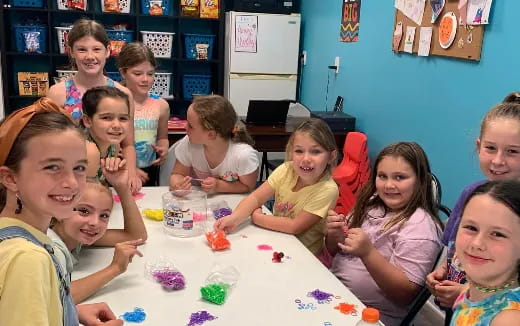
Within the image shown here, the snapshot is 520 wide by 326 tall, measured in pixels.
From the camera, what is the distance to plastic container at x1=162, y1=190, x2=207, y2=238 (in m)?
1.82

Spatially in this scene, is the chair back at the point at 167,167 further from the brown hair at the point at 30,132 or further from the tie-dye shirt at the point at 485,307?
the tie-dye shirt at the point at 485,307

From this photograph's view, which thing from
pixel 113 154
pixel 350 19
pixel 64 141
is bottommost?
pixel 113 154

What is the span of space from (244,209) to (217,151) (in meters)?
0.51

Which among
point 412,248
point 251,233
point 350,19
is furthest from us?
point 350,19

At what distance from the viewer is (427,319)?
2658mm

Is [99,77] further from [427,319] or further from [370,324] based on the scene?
[427,319]

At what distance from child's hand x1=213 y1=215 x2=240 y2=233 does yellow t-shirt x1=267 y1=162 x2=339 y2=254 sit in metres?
0.27

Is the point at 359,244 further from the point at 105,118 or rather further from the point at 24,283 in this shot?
the point at 105,118

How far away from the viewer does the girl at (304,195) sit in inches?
76.4

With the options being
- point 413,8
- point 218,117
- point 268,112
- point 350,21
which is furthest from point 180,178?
point 350,21

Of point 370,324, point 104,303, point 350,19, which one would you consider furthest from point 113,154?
point 350,19

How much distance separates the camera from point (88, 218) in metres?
1.47

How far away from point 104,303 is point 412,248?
994 millimetres

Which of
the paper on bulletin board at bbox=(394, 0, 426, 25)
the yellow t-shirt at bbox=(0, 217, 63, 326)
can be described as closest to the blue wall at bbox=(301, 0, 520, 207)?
the paper on bulletin board at bbox=(394, 0, 426, 25)
